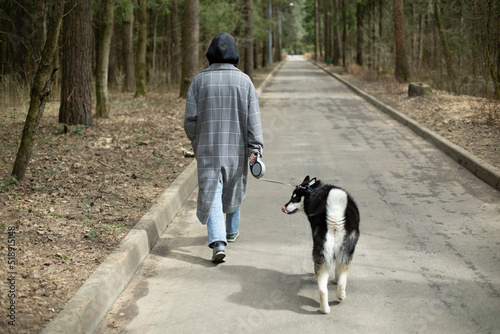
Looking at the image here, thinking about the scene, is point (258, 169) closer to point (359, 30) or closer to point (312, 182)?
point (312, 182)

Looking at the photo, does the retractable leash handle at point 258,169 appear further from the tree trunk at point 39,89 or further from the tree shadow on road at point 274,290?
the tree trunk at point 39,89

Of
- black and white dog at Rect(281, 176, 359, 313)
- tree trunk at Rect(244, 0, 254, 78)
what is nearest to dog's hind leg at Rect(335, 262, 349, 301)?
black and white dog at Rect(281, 176, 359, 313)

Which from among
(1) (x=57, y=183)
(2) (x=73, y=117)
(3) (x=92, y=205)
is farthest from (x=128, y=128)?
(3) (x=92, y=205)

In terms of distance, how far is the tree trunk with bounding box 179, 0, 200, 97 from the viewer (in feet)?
56.6

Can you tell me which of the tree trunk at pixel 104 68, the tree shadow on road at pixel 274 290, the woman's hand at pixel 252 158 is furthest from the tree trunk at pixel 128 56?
the tree shadow on road at pixel 274 290

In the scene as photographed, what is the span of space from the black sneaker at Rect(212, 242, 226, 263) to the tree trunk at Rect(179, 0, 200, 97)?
43.4ft

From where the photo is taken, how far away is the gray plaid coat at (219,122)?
5.16 metres

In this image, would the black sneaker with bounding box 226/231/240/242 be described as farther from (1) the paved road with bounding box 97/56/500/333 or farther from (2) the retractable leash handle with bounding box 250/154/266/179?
(2) the retractable leash handle with bounding box 250/154/266/179

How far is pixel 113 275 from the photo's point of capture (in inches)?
174

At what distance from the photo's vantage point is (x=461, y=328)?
3.81 metres

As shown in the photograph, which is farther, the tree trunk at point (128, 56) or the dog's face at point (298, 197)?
the tree trunk at point (128, 56)

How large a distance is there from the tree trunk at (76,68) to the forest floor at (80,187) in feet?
1.52

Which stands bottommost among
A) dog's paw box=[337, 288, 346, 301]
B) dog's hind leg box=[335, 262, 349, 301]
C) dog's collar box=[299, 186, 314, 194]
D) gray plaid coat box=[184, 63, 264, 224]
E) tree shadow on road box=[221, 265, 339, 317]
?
tree shadow on road box=[221, 265, 339, 317]

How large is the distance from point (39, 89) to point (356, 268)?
14.4ft
